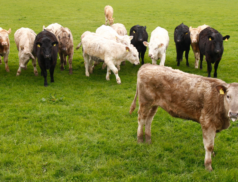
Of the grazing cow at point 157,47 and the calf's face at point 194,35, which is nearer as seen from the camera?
the grazing cow at point 157,47

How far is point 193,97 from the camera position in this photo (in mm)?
4715

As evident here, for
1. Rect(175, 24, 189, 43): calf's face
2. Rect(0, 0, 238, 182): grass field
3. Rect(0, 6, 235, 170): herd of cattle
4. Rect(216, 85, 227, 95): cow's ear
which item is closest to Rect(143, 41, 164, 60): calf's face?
Rect(0, 6, 235, 170): herd of cattle

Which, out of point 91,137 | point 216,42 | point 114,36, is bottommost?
point 91,137

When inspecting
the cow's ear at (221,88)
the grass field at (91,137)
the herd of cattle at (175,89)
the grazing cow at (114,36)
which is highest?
the grazing cow at (114,36)

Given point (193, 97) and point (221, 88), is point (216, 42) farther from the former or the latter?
Answer: point (221, 88)

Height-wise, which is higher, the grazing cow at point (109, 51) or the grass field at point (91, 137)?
the grazing cow at point (109, 51)

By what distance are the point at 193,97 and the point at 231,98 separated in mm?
712

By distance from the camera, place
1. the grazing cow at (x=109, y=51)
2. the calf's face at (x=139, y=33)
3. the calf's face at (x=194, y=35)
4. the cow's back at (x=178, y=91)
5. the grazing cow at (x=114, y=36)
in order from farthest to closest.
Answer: the calf's face at (x=139, y=33), the calf's face at (x=194, y=35), the grazing cow at (x=114, y=36), the grazing cow at (x=109, y=51), the cow's back at (x=178, y=91)

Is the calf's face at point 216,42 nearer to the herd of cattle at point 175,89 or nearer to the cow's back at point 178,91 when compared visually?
the herd of cattle at point 175,89

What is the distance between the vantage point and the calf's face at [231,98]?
4.04 m

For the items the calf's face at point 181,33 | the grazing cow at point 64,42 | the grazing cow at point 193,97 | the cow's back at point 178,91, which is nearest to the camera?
the grazing cow at point 193,97

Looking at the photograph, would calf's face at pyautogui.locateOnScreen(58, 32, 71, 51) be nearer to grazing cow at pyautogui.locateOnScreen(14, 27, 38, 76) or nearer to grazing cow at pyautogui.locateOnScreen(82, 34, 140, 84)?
grazing cow at pyautogui.locateOnScreen(82, 34, 140, 84)

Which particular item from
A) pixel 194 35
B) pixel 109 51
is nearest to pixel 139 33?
pixel 194 35

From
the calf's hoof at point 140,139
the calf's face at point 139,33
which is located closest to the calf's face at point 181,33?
the calf's face at point 139,33
